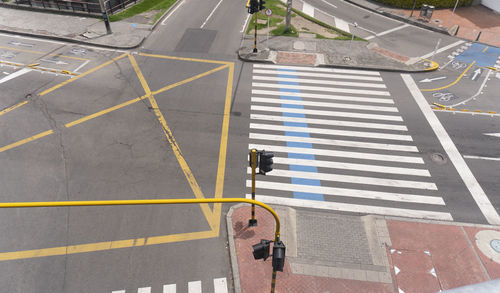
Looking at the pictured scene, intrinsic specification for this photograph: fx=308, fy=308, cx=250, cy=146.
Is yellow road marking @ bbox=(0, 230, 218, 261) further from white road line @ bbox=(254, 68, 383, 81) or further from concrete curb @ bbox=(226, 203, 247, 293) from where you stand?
white road line @ bbox=(254, 68, 383, 81)

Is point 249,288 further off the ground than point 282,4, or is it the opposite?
point 282,4

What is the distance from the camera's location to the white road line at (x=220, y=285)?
36.6 feet

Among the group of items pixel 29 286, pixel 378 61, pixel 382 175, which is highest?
pixel 378 61

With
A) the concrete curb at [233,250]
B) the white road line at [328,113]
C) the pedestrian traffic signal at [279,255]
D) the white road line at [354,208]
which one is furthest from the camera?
the white road line at [328,113]

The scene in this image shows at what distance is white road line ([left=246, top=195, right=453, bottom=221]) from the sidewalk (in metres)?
0.37

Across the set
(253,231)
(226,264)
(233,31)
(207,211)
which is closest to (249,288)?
(226,264)

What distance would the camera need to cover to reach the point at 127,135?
1742 cm

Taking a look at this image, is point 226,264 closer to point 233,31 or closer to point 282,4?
point 233,31

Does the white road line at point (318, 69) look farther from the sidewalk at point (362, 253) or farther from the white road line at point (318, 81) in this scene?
the sidewalk at point (362, 253)

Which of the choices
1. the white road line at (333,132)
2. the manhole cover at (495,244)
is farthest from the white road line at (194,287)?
A: the manhole cover at (495,244)

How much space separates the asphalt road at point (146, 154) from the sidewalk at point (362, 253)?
0.89m

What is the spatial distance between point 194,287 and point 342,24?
28460 millimetres

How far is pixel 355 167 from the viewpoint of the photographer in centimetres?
1590

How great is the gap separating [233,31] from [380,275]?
79.0 ft
